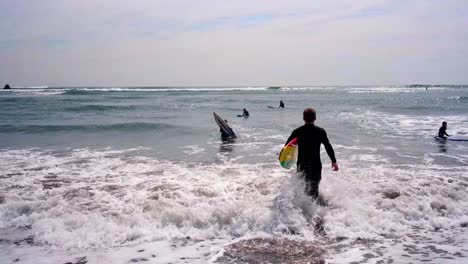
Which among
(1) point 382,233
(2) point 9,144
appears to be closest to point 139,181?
(1) point 382,233

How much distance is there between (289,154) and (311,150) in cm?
55

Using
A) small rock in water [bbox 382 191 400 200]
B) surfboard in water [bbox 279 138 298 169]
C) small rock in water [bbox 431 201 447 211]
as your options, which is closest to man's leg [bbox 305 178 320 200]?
surfboard in water [bbox 279 138 298 169]

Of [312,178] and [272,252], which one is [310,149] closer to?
[312,178]

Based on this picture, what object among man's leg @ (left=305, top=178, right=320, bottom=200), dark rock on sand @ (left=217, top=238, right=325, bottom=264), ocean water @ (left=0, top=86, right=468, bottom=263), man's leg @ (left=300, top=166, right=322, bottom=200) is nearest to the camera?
dark rock on sand @ (left=217, top=238, right=325, bottom=264)

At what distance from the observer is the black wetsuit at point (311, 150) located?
640 centimetres

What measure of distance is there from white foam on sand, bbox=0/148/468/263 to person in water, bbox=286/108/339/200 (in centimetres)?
38

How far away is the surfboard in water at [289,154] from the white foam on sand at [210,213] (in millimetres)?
400

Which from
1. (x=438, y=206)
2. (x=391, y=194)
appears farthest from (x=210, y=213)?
(x=438, y=206)

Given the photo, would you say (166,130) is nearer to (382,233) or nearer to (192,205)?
(192,205)

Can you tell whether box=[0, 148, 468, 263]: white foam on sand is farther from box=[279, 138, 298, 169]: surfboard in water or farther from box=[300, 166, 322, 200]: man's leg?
box=[279, 138, 298, 169]: surfboard in water

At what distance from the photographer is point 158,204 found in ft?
23.2

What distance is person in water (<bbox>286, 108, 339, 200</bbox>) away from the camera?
20.9ft

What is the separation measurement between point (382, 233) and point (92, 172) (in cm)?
770

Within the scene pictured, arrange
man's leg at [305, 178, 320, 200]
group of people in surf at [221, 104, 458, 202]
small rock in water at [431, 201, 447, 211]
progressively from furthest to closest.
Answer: small rock in water at [431, 201, 447, 211] → man's leg at [305, 178, 320, 200] → group of people in surf at [221, 104, 458, 202]
